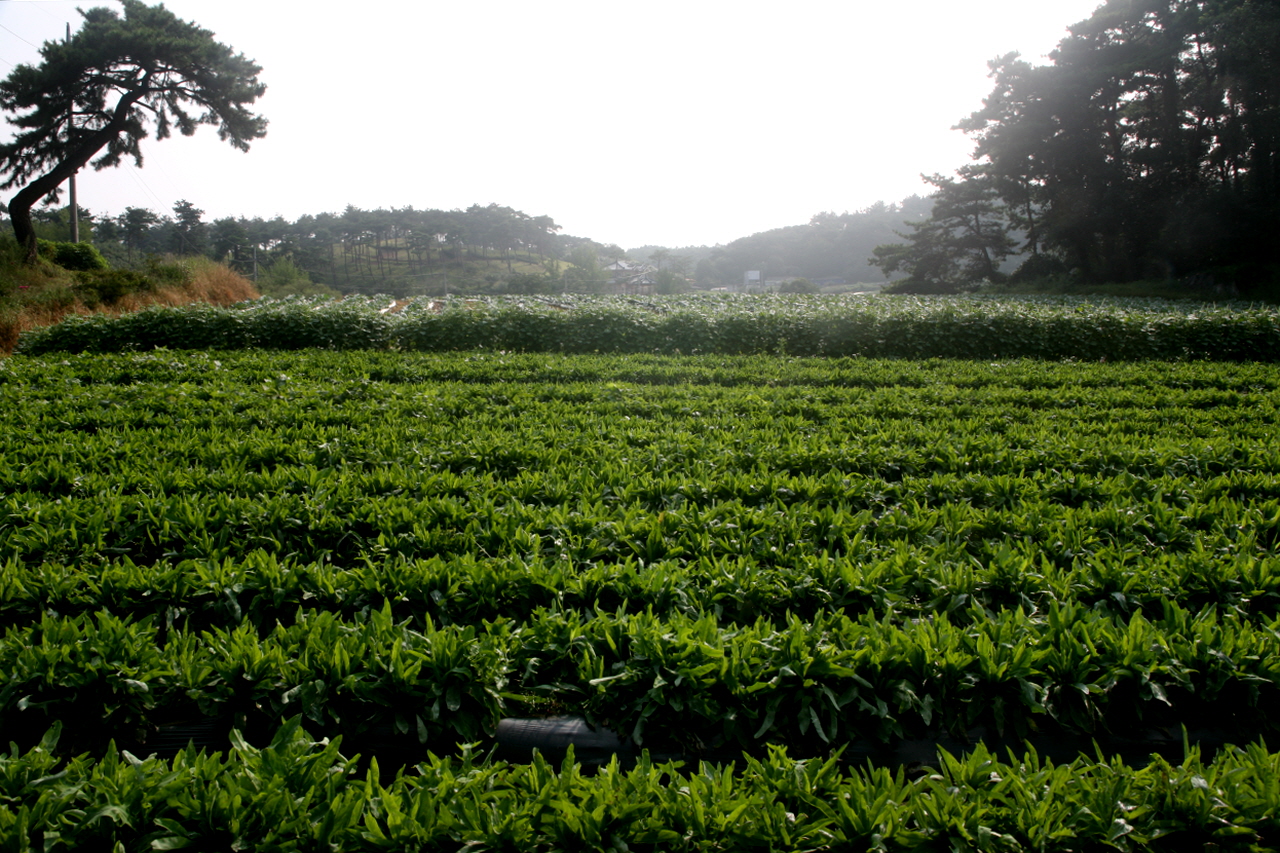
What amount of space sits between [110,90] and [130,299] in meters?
13.3

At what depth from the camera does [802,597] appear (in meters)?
2.90

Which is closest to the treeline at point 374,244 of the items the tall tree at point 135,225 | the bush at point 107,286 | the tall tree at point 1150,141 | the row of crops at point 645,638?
the tall tree at point 135,225

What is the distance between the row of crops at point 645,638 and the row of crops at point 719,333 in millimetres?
8470

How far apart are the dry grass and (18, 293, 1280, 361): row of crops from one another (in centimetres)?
224

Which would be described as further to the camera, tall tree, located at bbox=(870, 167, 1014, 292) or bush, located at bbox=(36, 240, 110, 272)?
tall tree, located at bbox=(870, 167, 1014, 292)

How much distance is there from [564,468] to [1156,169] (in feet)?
147

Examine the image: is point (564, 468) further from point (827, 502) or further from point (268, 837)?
point (268, 837)

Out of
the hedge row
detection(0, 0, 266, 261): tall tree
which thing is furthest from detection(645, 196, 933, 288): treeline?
the hedge row

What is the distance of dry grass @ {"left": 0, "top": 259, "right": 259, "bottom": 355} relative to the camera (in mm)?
14023

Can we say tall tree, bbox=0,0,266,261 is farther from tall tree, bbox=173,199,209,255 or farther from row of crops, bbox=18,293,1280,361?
tall tree, bbox=173,199,209,255

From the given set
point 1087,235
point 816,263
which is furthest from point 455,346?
point 816,263

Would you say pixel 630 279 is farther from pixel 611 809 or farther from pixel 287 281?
pixel 611 809

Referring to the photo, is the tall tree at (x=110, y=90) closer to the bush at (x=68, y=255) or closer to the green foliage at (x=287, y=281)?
the bush at (x=68, y=255)

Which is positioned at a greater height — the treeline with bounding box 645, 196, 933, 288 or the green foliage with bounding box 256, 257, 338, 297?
the treeline with bounding box 645, 196, 933, 288
